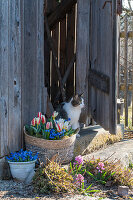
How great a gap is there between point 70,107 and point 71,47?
209 centimetres

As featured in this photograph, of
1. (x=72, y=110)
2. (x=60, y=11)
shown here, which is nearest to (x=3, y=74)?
(x=72, y=110)

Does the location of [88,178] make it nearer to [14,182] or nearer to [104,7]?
[14,182]

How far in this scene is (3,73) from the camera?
11.0 feet

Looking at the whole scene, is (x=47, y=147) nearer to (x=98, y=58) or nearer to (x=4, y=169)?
(x=4, y=169)

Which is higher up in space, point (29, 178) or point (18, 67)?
point (18, 67)

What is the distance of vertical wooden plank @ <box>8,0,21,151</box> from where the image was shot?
3.44 metres

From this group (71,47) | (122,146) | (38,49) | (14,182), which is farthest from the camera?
(71,47)

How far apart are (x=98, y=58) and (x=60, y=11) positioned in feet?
5.79

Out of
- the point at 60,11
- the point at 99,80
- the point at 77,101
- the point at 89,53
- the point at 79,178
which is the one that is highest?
the point at 60,11

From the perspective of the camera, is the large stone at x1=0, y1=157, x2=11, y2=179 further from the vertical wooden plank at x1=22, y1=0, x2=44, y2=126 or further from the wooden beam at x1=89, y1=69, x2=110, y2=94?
the wooden beam at x1=89, y1=69, x2=110, y2=94

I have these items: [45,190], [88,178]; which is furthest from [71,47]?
[45,190]

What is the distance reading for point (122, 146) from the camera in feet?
15.6

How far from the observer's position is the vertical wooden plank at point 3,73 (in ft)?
10.9

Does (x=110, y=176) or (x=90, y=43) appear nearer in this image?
(x=110, y=176)
